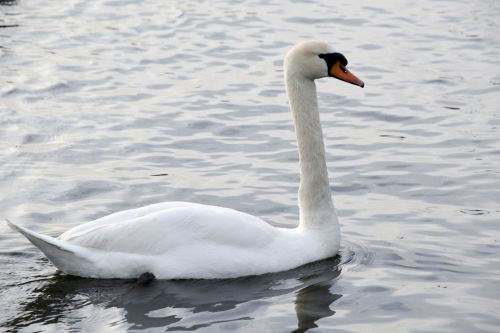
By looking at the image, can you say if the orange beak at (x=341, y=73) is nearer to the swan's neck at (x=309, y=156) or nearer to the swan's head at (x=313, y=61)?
the swan's head at (x=313, y=61)

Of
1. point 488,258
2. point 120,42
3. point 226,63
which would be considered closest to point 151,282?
point 488,258

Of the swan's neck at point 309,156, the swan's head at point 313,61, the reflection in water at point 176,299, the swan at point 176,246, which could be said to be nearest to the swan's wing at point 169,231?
the swan at point 176,246

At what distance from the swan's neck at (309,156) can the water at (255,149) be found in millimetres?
427

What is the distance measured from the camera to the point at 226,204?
32.1 feet

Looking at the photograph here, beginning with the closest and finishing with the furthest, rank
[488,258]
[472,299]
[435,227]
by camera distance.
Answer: [472,299]
[488,258]
[435,227]

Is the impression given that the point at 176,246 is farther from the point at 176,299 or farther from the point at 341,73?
the point at 341,73

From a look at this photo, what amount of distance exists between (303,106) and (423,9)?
898 cm

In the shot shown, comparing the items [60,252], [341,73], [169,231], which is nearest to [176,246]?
[169,231]

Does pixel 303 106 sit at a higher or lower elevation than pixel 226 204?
higher

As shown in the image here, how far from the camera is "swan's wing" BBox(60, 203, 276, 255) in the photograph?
7840 mm

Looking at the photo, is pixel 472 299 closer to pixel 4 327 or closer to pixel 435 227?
pixel 435 227

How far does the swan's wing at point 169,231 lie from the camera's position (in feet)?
25.7

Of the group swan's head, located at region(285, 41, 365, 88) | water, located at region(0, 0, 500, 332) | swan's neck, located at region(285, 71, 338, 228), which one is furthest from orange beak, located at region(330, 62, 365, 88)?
water, located at region(0, 0, 500, 332)

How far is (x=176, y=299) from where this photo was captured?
25.2 feet
